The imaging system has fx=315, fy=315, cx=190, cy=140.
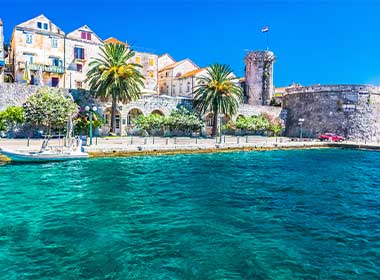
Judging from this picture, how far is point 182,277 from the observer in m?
5.93

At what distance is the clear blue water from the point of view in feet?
20.7

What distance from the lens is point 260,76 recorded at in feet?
188

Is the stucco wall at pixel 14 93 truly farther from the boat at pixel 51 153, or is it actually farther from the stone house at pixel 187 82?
the stone house at pixel 187 82

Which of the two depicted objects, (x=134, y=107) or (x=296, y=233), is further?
(x=134, y=107)

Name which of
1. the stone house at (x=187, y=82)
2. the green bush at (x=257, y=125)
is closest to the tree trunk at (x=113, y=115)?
the stone house at (x=187, y=82)

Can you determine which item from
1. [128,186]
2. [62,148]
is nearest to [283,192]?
[128,186]

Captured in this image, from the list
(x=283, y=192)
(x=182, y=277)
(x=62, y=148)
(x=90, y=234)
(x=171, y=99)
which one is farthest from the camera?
(x=171, y=99)

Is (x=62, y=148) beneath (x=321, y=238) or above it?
above

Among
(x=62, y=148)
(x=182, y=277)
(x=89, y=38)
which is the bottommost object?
(x=182, y=277)

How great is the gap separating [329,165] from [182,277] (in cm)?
2089

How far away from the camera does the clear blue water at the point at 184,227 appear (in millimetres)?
6312

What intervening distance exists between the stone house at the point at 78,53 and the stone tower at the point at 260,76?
27609 mm

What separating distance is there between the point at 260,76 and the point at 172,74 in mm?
16096

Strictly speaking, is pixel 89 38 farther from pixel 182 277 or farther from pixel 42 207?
pixel 182 277
